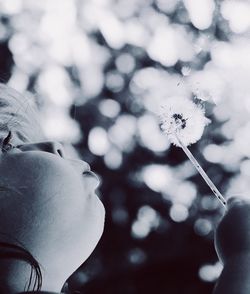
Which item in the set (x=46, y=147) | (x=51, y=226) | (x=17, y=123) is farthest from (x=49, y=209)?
(x=17, y=123)

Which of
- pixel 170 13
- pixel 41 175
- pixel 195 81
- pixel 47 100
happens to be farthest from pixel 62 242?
pixel 170 13

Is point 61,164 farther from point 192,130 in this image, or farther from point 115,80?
point 115,80

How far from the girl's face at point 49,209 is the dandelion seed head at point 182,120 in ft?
0.64

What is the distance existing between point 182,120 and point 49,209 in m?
0.32

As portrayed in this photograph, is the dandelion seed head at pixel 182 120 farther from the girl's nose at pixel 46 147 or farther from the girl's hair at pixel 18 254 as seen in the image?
the girl's hair at pixel 18 254

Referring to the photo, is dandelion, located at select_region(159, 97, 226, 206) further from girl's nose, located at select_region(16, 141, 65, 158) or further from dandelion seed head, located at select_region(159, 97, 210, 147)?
girl's nose, located at select_region(16, 141, 65, 158)

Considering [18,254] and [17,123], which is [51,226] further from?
[17,123]

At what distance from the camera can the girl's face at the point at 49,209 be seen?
0.63 meters

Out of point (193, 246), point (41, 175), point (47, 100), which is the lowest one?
point (193, 246)

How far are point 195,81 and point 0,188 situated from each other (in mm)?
614

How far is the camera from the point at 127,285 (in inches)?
63.6

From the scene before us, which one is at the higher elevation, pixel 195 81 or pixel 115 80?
pixel 195 81

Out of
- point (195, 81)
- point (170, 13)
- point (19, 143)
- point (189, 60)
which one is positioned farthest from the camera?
point (170, 13)

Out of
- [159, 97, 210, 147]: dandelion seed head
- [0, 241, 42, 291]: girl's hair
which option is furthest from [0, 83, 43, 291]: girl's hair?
[159, 97, 210, 147]: dandelion seed head
